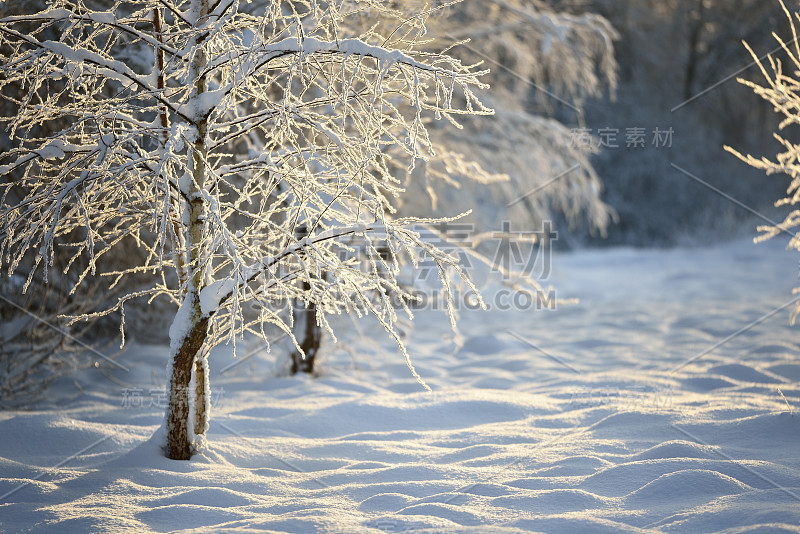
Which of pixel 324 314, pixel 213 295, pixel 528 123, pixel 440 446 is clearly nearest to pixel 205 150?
pixel 213 295

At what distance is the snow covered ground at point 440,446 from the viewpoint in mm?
2920

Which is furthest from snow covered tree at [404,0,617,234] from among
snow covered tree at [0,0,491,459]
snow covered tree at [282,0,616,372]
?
snow covered tree at [0,0,491,459]

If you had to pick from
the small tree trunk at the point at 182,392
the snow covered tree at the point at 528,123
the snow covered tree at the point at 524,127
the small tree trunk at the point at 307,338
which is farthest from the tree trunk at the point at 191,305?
the snow covered tree at the point at 528,123

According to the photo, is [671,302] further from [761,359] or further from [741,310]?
[761,359]

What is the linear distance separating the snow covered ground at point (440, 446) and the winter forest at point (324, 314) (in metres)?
0.02

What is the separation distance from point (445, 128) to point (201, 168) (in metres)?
4.52

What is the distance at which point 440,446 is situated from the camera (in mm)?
3979

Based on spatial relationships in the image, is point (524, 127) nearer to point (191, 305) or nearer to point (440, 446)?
point (440, 446)

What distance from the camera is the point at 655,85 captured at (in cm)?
1978

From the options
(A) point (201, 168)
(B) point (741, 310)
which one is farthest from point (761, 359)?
(A) point (201, 168)

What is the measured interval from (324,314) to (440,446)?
1.27 m

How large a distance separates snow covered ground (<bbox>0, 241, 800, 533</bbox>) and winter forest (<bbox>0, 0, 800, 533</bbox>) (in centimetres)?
2

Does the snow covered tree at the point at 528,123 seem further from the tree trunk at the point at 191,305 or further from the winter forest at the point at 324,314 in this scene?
the tree trunk at the point at 191,305

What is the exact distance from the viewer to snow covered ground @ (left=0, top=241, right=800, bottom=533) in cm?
292
